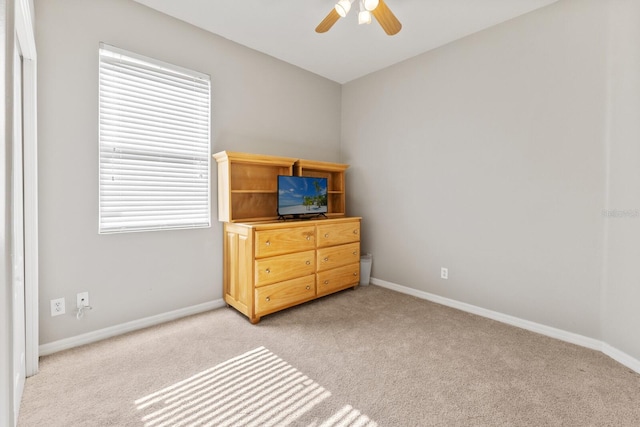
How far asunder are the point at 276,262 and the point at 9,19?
6.97 ft

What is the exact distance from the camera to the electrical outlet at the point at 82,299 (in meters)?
2.14

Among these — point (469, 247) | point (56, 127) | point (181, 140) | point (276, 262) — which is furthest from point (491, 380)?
point (56, 127)

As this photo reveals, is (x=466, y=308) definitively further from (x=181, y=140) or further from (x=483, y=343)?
(x=181, y=140)

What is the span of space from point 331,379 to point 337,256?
1.55 m

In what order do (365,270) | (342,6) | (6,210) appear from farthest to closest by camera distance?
(365,270)
(342,6)
(6,210)

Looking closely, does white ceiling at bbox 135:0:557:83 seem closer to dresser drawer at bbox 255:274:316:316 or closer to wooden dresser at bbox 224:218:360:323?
wooden dresser at bbox 224:218:360:323

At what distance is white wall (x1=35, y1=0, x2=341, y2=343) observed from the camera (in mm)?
2025

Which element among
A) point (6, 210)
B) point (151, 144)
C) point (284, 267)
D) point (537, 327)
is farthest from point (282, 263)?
point (537, 327)

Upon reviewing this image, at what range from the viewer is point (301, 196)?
10.3ft

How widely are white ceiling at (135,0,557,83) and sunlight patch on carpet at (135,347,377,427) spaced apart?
2771mm

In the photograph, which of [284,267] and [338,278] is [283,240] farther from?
[338,278]

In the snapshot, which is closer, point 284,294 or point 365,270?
point 284,294

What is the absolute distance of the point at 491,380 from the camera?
1765mm

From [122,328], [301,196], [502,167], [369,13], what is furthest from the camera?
[301,196]
